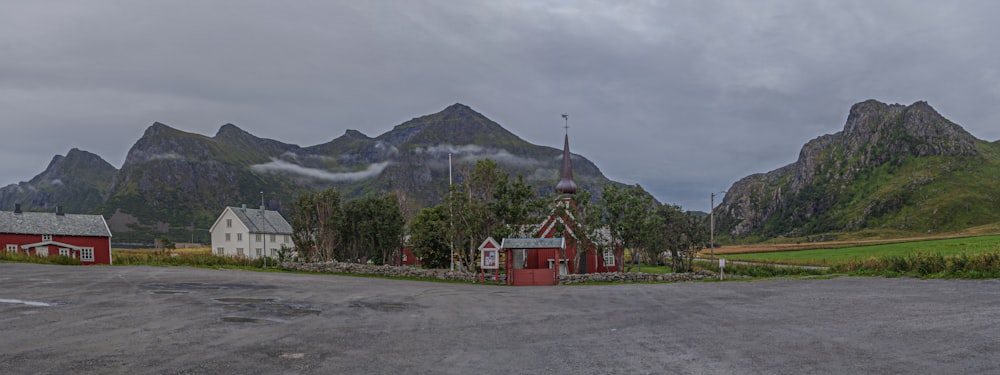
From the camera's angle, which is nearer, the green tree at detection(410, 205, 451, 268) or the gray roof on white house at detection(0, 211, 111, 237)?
the green tree at detection(410, 205, 451, 268)

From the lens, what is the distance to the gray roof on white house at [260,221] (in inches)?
3292

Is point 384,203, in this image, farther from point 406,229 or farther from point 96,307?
point 96,307

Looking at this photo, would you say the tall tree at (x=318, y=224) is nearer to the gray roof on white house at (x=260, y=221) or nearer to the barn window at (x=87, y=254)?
the barn window at (x=87, y=254)

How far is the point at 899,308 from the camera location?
677 inches

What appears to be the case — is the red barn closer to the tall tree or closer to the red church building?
the tall tree

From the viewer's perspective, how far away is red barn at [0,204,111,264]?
5725 cm

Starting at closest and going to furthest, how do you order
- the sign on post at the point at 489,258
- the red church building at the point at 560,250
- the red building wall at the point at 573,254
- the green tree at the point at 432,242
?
1. the red church building at the point at 560,250
2. the sign on post at the point at 489,258
3. the red building wall at the point at 573,254
4. the green tree at the point at 432,242

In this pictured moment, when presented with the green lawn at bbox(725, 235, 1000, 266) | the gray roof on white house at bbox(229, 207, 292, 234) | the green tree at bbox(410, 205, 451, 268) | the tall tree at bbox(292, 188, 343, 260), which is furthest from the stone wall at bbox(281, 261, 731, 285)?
the gray roof on white house at bbox(229, 207, 292, 234)

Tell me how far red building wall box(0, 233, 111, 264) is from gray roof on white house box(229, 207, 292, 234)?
20.1 meters

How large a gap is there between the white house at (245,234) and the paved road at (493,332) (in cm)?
6134

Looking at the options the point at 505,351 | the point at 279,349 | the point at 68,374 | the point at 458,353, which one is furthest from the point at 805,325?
the point at 68,374

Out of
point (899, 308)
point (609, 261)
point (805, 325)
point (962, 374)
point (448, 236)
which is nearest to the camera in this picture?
point (962, 374)

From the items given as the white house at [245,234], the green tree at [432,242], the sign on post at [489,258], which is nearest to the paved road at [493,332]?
the sign on post at [489,258]

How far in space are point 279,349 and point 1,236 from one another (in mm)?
60002
